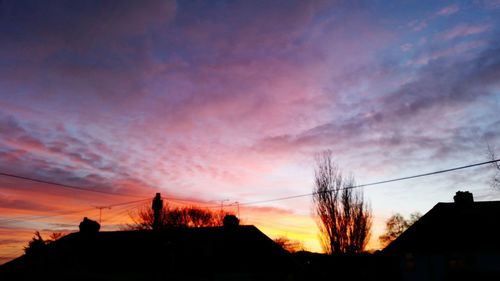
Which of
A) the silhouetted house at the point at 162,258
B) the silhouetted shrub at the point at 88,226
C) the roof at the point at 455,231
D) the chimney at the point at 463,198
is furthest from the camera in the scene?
the silhouetted shrub at the point at 88,226

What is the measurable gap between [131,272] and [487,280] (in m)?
24.9

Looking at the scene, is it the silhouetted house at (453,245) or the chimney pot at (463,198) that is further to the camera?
the chimney pot at (463,198)

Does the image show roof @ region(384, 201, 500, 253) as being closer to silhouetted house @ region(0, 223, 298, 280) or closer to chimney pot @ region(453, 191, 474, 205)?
chimney pot @ region(453, 191, 474, 205)

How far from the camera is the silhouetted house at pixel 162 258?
25.6 meters

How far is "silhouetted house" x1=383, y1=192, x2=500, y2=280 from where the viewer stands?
2536 centimetres

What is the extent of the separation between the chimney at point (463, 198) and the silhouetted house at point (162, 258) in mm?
16051

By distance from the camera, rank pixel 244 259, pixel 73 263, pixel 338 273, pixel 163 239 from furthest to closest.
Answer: pixel 338 273 → pixel 163 239 → pixel 73 263 → pixel 244 259

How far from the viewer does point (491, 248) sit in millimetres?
25203

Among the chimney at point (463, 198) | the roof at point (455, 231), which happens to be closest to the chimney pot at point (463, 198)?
the chimney at point (463, 198)

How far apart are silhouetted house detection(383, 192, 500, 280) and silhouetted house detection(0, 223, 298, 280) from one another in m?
9.68

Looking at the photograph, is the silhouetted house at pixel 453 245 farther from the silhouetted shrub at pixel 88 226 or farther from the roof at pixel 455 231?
the silhouetted shrub at pixel 88 226

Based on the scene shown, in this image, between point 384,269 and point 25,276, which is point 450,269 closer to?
point 384,269

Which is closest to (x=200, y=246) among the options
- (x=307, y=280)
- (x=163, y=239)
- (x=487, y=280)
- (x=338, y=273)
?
(x=163, y=239)

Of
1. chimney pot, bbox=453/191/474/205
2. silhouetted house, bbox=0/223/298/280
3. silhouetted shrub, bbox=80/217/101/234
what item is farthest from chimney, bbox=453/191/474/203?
silhouetted shrub, bbox=80/217/101/234
